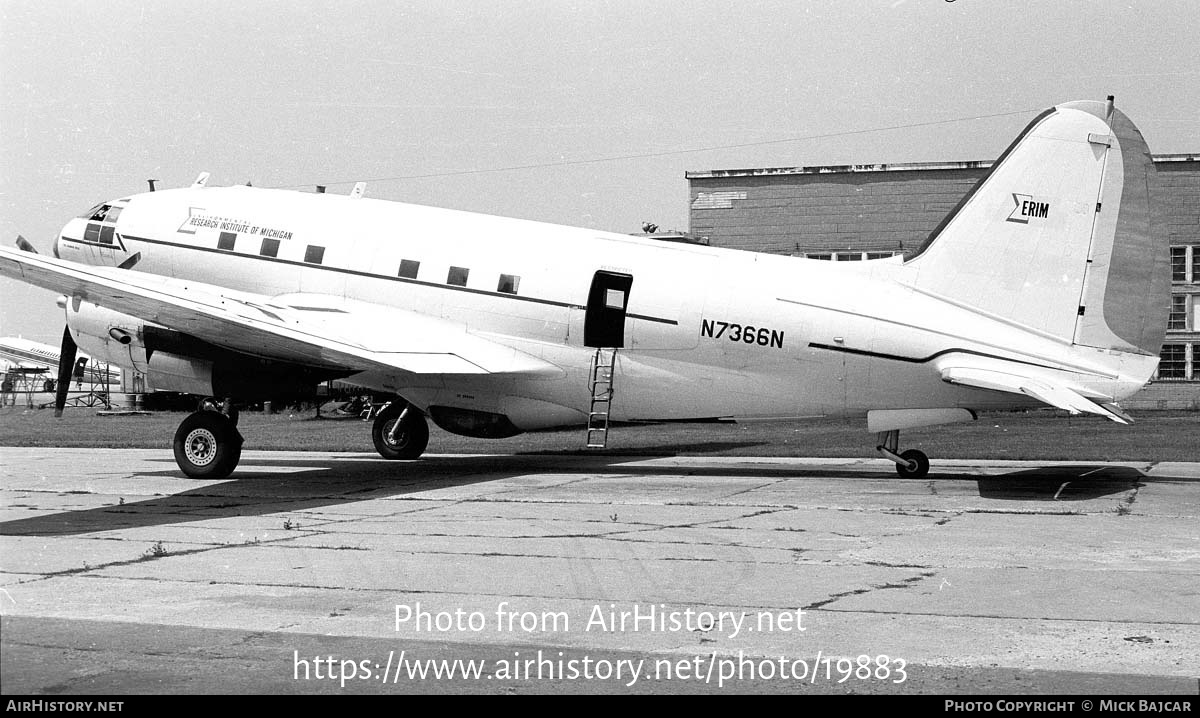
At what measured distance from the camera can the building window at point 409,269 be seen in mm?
22109

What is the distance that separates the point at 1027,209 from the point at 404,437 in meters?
12.9

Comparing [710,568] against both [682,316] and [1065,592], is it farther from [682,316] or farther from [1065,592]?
[682,316]

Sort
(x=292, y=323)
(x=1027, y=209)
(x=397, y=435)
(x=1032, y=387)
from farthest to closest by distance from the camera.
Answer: (x=397, y=435) < (x=292, y=323) < (x=1027, y=209) < (x=1032, y=387)

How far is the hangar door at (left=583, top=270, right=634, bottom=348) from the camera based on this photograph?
20812 mm

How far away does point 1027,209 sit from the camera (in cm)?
1942

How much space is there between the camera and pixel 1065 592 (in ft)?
34.5

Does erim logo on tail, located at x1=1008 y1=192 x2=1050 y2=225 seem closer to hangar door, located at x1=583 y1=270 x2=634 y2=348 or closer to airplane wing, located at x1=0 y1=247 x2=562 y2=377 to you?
hangar door, located at x1=583 y1=270 x2=634 y2=348

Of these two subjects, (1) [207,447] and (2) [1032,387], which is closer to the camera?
(2) [1032,387]

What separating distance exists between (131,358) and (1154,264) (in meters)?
17.0

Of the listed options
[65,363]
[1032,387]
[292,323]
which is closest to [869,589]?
[1032,387]

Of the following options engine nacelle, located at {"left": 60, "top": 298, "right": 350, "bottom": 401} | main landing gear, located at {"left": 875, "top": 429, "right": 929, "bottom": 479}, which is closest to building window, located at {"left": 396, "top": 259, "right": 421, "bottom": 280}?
engine nacelle, located at {"left": 60, "top": 298, "right": 350, "bottom": 401}

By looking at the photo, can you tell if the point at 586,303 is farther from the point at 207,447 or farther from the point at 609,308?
the point at 207,447

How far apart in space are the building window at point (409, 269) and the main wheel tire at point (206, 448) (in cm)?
410

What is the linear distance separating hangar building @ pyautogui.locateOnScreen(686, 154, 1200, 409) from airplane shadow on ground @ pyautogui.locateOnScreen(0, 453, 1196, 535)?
130 ft
